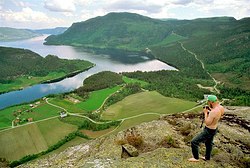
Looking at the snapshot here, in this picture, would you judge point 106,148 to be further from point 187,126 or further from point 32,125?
point 32,125

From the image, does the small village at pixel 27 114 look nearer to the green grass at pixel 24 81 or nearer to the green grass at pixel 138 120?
the green grass at pixel 138 120

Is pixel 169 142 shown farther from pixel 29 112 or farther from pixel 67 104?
pixel 67 104

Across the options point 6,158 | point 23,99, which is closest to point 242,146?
point 6,158

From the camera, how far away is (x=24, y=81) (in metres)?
151

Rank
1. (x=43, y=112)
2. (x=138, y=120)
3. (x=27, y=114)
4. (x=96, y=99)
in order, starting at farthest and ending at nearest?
1. (x=96, y=99)
2. (x=43, y=112)
3. (x=27, y=114)
4. (x=138, y=120)

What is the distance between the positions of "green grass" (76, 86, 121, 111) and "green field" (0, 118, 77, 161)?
53.8 feet

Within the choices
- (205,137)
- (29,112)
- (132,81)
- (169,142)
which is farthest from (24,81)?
(205,137)

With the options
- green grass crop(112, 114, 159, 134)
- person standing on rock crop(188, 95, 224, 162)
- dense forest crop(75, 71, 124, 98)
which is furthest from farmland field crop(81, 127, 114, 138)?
person standing on rock crop(188, 95, 224, 162)

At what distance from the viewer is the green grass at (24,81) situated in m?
137

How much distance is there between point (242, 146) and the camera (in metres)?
18.9

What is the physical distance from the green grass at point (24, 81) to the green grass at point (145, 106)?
6551 centimetres

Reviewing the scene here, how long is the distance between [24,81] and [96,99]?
64.7m

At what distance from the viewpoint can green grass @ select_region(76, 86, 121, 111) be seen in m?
96.1

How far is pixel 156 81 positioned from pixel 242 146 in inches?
4520
